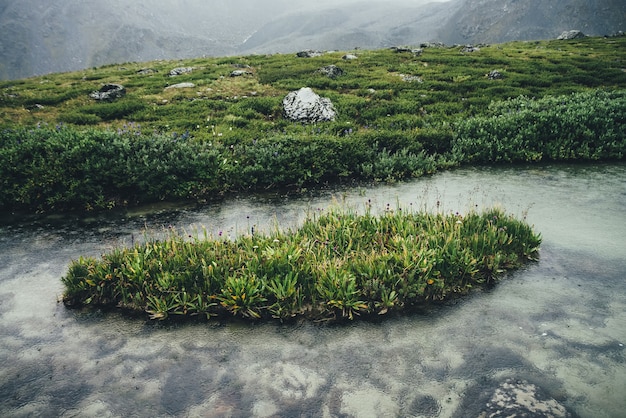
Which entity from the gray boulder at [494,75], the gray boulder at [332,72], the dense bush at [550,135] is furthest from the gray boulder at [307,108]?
the gray boulder at [494,75]

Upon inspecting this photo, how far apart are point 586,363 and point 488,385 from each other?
3.99 feet

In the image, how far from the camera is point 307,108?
53.1 ft

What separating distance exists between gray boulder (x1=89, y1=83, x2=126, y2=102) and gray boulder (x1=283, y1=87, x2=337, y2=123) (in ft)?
31.4

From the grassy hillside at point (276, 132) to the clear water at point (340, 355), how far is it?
3.88 metres

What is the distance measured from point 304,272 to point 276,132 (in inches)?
377

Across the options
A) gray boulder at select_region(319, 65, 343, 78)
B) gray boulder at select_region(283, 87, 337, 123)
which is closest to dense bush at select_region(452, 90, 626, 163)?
gray boulder at select_region(283, 87, 337, 123)

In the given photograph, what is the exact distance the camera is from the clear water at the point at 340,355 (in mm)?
3896

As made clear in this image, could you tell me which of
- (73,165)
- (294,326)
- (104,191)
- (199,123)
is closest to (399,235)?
(294,326)

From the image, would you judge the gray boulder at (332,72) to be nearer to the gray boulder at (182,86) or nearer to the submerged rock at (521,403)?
the gray boulder at (182,86)

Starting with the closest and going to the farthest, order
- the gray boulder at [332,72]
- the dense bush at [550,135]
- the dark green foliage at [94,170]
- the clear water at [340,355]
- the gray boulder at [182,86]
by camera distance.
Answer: the clear water at [340,355] → the dark green foliage at [94,170] → the dense bush at [550,135] → the gray boulder at [182,86] → the gray boulder at [332,72]

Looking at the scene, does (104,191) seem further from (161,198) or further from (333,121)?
(333,121)

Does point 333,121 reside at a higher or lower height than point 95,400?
higher

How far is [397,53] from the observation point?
1284 inches

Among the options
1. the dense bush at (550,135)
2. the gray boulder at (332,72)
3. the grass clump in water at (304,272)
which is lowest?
the grass clump in water at (304,272)
